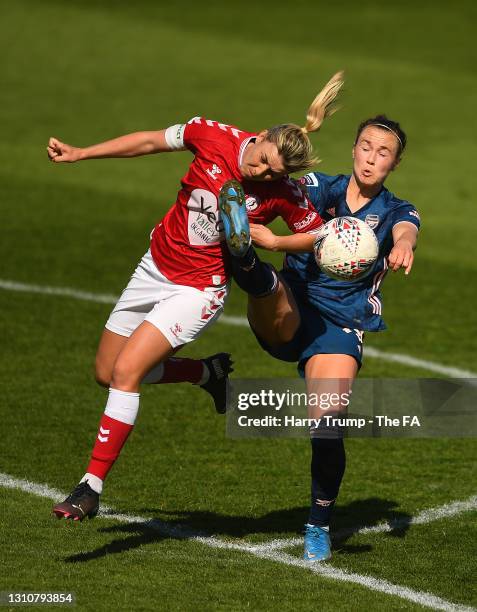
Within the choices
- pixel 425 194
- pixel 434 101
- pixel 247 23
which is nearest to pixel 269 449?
pixel 425 194

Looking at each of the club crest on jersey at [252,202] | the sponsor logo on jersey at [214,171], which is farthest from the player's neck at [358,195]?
the sponsor logo on jersey at [214,171]

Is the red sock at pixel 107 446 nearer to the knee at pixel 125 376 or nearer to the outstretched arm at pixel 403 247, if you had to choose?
the knee at pixel 125 376

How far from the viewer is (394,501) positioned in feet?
27.5

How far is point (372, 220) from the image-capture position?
727 cm

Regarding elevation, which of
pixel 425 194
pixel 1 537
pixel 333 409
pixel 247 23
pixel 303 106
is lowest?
pixel 1 537

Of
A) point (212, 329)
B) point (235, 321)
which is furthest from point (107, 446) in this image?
point (235, 321)

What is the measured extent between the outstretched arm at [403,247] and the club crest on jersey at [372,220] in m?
0.15

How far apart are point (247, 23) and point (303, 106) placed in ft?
29.1

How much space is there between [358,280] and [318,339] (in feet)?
1.37

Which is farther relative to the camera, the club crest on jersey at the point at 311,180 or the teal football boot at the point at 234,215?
the club crest on jersey at the point at 311,180

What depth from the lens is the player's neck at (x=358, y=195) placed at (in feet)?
24.1

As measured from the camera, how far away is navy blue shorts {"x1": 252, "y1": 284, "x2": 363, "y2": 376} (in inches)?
287

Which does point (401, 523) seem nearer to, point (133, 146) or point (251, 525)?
point (251, 525)

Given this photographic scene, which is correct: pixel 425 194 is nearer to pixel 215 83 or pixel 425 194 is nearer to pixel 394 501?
pixel 215 83
